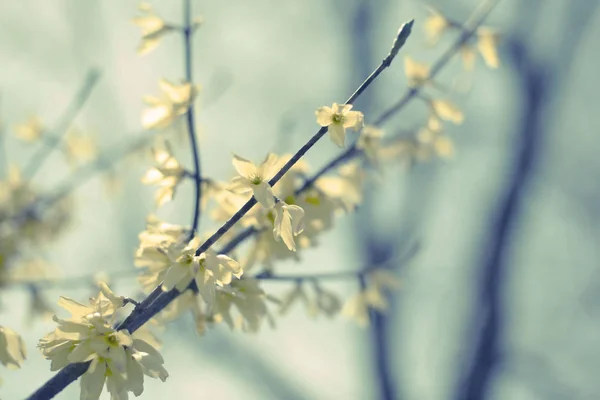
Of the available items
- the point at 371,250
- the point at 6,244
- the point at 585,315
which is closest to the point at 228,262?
the point at 6,244

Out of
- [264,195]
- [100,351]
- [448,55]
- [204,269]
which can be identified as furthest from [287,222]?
[448,55]

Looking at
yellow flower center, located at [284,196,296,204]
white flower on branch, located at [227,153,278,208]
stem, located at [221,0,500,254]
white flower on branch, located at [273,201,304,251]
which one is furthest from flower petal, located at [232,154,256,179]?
yellow flower center, located at [284,196,296,204]

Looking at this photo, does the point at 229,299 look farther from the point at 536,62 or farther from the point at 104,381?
the point at 536,62

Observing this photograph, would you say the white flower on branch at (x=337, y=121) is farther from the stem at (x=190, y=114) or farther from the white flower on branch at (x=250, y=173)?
the stem at (x=190, y=114)

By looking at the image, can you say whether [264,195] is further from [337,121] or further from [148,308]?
[148,308]

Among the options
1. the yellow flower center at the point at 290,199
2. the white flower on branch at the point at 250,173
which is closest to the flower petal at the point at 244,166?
the white flower on branch at the point at 250,173
